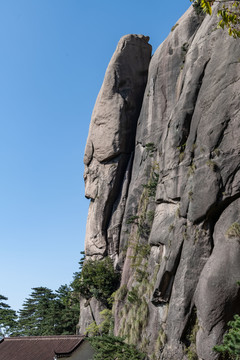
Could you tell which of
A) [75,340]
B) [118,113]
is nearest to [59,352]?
[75,340]

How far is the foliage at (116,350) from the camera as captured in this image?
58.7 feet

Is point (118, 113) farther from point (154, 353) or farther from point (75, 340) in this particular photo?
point (154, 353)

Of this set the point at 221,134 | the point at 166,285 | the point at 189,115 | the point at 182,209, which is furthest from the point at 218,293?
the point at 189,115

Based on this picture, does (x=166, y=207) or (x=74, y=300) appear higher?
(x=166, y=207)

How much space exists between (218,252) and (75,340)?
14.3 meters

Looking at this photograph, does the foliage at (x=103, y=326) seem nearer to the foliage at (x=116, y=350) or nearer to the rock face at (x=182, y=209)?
the rock face at (x=182, y=209)

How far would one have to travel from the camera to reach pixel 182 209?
733 inches

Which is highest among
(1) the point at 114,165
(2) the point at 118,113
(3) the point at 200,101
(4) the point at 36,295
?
(2) the point at 118,113

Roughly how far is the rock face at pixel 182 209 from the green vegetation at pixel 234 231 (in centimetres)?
5

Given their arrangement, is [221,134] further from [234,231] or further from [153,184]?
Answer: [153,184]

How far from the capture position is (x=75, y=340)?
2553 cm

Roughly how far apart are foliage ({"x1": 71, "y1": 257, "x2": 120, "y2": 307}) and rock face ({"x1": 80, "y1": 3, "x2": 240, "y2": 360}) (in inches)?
30.6

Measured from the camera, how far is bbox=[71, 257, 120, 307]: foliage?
27.2m

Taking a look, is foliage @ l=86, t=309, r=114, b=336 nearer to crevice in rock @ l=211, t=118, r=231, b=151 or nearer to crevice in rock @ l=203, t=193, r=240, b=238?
crevice in rock @ l=203, t=193, r=240, b=238
